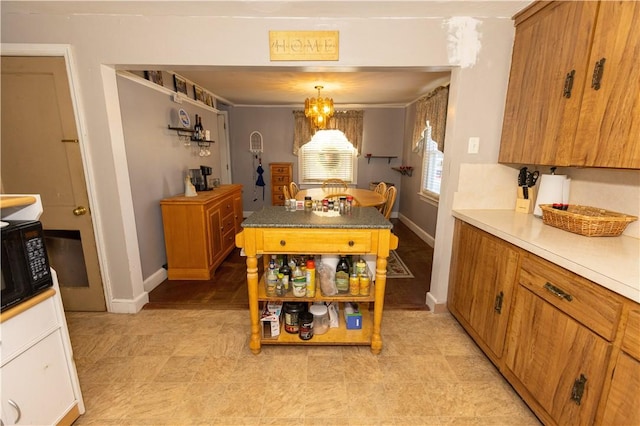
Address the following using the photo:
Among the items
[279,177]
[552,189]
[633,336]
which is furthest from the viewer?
[279,177]

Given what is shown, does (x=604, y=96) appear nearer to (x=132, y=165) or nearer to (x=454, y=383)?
(x=454, y=383)

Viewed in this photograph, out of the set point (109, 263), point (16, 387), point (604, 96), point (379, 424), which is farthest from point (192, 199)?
point (604, 96)

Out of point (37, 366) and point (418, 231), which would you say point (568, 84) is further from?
point (418, 231)

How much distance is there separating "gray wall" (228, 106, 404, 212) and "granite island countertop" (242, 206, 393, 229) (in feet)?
11.9

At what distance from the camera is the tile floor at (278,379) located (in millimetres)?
1325

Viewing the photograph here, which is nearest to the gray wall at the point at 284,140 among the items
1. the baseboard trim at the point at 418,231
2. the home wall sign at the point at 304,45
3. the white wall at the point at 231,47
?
the baseboard trim at the point at 418,231

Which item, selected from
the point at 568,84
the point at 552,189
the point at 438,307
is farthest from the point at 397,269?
the point at 568,84

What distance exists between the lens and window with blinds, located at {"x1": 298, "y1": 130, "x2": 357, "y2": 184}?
525 cm

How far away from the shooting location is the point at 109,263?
210 centimetres

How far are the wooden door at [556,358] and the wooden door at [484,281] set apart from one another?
0.09 metres

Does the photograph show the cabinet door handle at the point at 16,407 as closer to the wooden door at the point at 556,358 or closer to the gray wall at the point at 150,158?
the gray wall at the point at 150,158

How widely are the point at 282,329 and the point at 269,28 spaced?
2.01m

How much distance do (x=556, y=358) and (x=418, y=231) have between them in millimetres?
3313

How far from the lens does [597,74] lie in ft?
4.16
